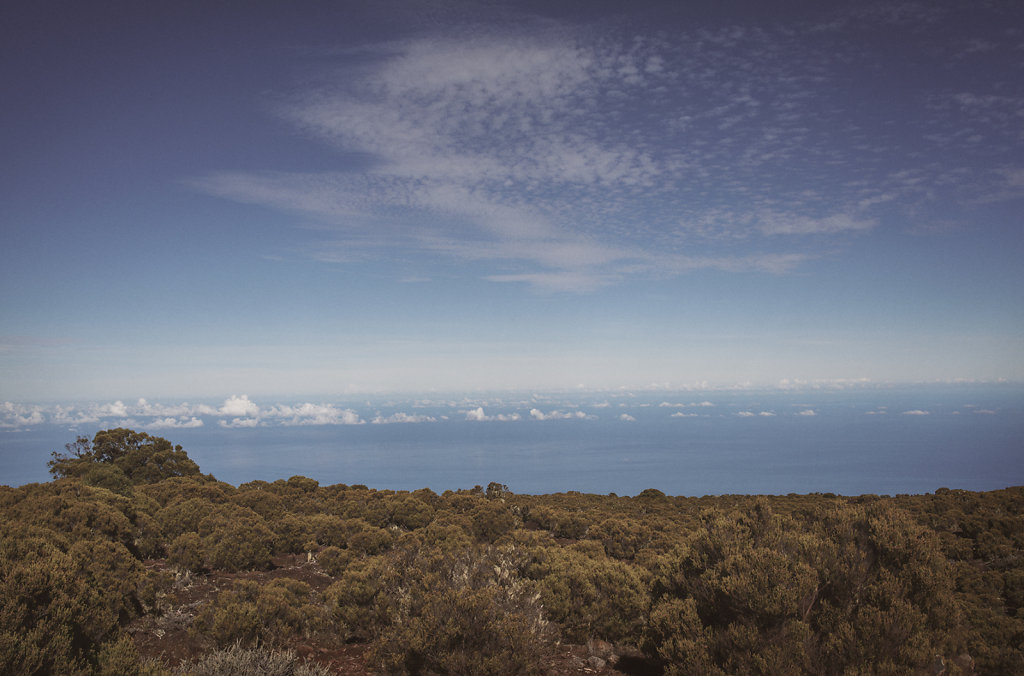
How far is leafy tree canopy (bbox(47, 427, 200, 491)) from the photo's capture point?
26391 mm

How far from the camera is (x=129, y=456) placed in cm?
2734

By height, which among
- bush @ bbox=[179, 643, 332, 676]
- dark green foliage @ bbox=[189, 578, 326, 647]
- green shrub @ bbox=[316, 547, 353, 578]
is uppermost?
bush @ bbox=[179, 643, 332, 676]

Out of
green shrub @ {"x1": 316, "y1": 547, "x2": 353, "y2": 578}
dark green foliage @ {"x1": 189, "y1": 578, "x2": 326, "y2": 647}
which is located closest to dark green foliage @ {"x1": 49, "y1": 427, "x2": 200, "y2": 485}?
green shrub @ {"x1": 316, "y1": 547, "x2": 353, "y2": 578}

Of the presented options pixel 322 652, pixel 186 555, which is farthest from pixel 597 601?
pixel 186 555

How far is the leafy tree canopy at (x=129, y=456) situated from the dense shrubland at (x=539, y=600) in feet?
42.3

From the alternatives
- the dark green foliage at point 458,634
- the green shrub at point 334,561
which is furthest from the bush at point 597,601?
the green shrub at point 334,561

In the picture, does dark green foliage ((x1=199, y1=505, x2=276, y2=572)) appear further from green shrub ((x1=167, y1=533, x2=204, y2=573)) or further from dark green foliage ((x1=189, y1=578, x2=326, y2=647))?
dark green foliage ((x1=189, y1=578, x2=326, y2=647))

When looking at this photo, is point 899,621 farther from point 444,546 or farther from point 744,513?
point 444,546

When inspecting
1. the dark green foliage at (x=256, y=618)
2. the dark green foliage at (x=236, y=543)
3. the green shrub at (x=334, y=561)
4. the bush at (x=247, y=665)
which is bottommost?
the green shrub at (x=334, y=561)

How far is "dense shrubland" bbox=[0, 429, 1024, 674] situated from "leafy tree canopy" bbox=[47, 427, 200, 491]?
12.9 metres

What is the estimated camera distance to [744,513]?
9.14 meters

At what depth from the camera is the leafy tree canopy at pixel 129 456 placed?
2639cm

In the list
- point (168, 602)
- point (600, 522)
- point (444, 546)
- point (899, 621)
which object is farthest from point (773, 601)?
point (600, 522)

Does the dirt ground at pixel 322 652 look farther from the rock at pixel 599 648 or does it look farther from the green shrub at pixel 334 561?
the green shrub at pixel 334 561
